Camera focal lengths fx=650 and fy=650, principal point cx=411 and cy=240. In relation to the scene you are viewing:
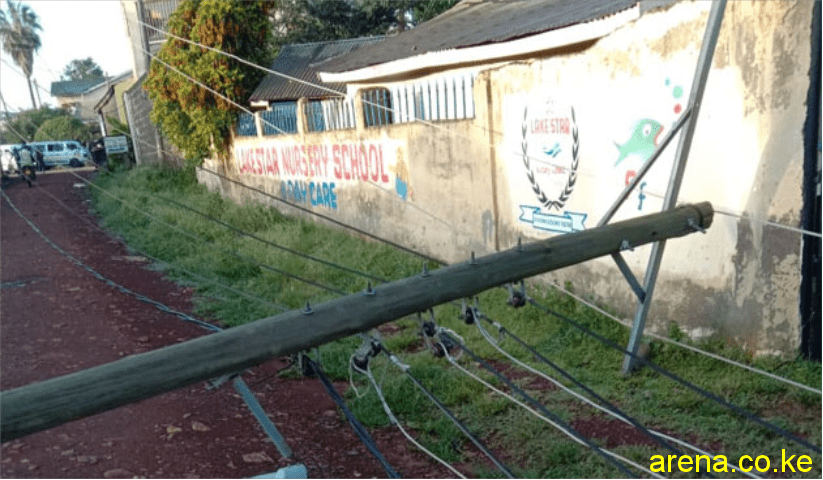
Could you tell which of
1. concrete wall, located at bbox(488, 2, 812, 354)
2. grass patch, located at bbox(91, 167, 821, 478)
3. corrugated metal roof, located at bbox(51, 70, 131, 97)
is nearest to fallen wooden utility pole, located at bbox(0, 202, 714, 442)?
grass patch, located at bbox(91, 167, 821, 478)

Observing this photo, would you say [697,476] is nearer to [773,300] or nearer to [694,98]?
[773,300]

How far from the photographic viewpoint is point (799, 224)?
487 cm

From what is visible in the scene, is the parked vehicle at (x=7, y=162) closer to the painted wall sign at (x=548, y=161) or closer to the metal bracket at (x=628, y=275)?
the painted wall sign at (x=548, y=161)

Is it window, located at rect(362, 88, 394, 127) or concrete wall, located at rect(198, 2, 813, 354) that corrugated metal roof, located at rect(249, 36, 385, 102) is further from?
concrete wall, located at rect(198, 2, 813, 354)

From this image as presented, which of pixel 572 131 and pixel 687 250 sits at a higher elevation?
pixel 572 131

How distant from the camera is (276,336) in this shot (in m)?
2.72

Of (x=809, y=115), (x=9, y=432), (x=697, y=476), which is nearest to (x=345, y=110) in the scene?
(x=809, y=115)

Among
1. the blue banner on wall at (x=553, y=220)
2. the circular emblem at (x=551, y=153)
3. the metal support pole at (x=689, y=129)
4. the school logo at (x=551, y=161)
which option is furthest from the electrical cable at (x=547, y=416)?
the circular emblem at (x=551, y=153)

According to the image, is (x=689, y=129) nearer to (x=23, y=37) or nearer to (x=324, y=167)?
(x=324, y=167)

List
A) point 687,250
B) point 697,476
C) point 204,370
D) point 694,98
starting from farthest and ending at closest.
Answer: point 687,250 < point 694,98 < point 697,476 < point 204,370

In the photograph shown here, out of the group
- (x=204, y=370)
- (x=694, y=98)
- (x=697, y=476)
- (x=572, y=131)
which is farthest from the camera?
(x=572, y=131)

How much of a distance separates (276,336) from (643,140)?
4.30 m

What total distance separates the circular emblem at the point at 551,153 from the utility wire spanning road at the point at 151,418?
119 inches

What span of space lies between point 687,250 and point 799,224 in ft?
3.12
